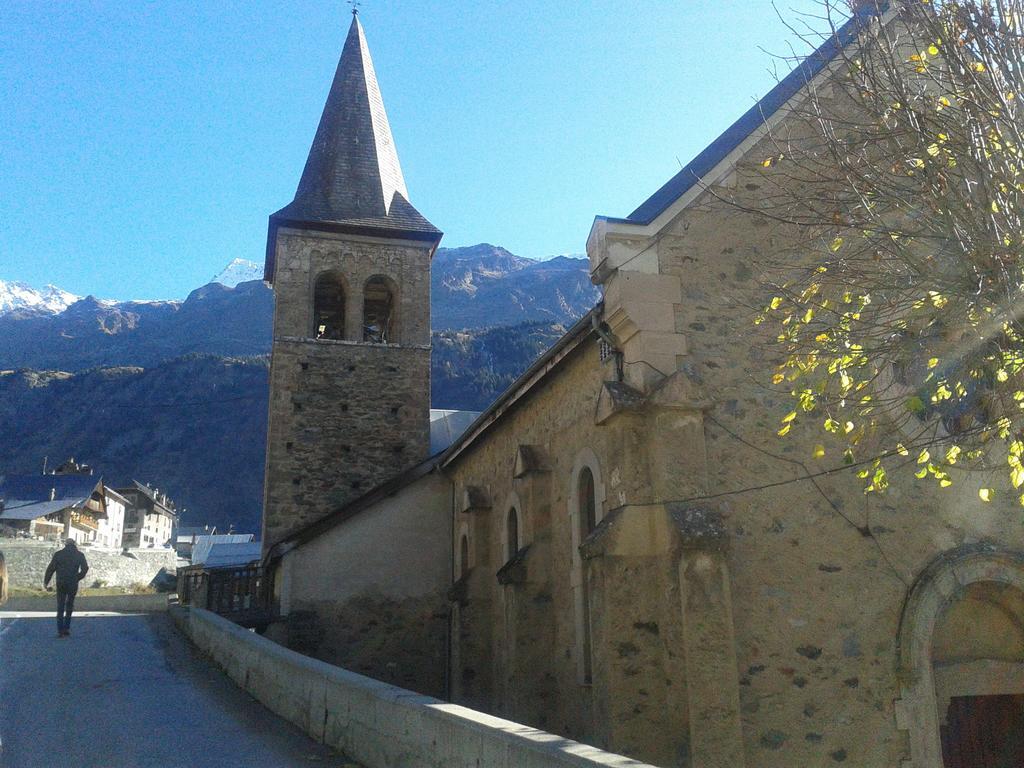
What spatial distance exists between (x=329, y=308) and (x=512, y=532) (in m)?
11.7

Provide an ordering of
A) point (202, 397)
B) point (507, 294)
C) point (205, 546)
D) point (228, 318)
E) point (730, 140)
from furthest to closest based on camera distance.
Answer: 1. point (228, 318)
2. point (507, 294)
3. point (202, 397)
4. point (205, 546)
5. point (730, 140)

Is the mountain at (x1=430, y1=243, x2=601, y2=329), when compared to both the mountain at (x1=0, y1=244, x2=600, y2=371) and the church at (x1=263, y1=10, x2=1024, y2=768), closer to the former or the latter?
the mountain at (x1=0, y1=244, x2=600, y2=371)

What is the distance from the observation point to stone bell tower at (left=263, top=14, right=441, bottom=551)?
2016cm

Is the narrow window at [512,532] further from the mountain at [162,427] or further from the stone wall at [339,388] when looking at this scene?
the mountain at [162,427]

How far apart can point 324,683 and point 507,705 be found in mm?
4813

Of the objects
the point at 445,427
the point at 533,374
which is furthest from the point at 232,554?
the point at 533,374

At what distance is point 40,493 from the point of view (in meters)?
58.4

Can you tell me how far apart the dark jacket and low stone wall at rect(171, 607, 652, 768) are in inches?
208

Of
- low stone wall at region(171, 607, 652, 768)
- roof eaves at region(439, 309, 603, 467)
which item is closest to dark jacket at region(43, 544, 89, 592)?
low stone wall at region(171, 607, 652, 768)

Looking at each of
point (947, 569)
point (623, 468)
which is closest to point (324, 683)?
point (623, 468)

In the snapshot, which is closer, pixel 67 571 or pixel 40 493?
pixel 67 571

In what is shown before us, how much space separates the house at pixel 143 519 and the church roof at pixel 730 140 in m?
82.7

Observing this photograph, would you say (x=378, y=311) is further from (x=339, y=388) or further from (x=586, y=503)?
(x=586, y=503)

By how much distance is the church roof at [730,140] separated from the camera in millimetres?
9156
